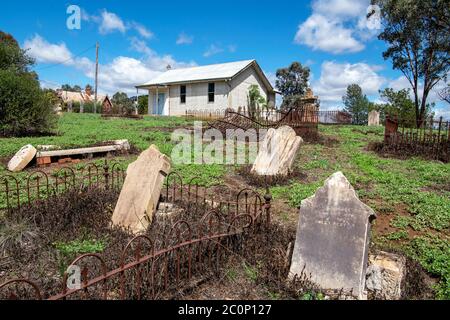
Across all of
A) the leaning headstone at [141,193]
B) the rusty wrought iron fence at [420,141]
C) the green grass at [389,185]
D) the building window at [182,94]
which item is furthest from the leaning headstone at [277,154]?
the building window at [182,94]

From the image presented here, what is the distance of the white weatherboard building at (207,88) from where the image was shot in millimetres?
27484

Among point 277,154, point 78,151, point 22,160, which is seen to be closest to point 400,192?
point 277,154

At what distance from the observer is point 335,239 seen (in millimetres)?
3277

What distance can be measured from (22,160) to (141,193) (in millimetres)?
4519

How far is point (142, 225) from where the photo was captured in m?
4.32

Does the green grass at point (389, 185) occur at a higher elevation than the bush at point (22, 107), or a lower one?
lower

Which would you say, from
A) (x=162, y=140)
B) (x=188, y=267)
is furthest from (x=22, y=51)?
(x=188, y=267)

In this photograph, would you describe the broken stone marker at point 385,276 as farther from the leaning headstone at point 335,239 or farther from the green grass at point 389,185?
the green grass at point 389,185

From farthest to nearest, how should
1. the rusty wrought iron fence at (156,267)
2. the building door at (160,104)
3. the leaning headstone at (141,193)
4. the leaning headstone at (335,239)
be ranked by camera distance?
the building door at (160,104), the leaning headstone at (141,193), the leaning headstone at (335,239), the rusty wrought iron fence at (156,267)

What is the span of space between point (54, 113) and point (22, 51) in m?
8.88

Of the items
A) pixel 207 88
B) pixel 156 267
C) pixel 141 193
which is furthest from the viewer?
pixel 207 88

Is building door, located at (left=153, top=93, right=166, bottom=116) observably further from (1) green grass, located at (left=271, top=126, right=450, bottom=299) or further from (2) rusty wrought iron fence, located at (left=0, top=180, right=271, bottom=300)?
(2) rusty wrought iron fence, located at (left=0, top=180, right=271, bottom=300)

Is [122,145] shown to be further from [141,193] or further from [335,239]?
[335,239]
